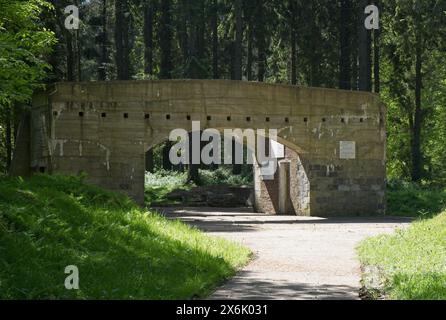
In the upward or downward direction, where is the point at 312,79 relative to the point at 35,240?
upward

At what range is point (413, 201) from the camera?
29.2 metres

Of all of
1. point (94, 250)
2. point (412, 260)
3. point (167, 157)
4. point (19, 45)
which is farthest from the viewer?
point (167, 157)

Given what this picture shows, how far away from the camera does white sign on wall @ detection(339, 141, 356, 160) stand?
26547mm

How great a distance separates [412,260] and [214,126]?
46.2 feet

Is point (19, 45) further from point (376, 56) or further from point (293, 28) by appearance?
point (293, 28)

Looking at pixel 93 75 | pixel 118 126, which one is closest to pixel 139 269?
pixel 118 126

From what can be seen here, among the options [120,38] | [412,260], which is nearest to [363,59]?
[120,38]

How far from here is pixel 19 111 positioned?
26281mm

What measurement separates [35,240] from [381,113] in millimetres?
19565

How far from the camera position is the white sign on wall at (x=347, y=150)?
26.5 m

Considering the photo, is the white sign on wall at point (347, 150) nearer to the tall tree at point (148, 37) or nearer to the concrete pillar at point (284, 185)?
the concrete pillar at point (284, 185)

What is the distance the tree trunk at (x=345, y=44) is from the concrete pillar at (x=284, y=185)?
13.3 m

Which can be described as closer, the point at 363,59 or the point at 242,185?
the point at 363,59
